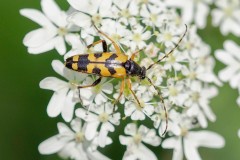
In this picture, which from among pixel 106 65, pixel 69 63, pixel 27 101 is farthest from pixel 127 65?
pixel 27 101

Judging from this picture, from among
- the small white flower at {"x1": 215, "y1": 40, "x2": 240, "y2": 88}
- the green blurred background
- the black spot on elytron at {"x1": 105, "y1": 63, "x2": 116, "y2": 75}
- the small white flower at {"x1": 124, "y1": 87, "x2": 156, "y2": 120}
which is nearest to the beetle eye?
the black spot on elytron at {"x1": 105, "y1": 63, "x2": 116, "y2": 75}

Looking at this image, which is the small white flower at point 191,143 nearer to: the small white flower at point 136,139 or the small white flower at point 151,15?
the small white flower at point 136,139

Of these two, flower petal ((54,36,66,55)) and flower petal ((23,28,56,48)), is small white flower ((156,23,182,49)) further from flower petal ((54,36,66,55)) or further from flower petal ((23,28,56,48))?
flower petal ((23,28,56,48))

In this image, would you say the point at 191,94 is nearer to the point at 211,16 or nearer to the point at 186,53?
the point at 186,53

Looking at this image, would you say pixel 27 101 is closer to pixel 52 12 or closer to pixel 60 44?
pixel 60 44

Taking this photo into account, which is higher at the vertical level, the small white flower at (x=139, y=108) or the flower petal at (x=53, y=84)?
the flower petal at (x=53, y=84)

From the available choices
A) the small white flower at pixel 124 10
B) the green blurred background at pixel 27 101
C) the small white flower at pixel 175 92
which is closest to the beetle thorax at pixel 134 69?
the small white flower at pixel 175 92

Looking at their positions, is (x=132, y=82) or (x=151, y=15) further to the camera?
(x=151, y=15)
